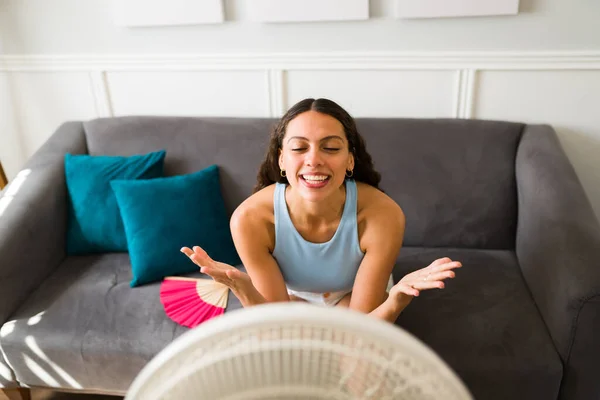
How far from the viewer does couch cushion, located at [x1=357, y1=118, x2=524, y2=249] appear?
191 centimetres

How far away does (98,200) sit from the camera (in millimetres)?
1975

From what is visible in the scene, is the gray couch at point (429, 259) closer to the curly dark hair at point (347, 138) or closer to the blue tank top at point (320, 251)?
the blue tank top at point (320, 251)

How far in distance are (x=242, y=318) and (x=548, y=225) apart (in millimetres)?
1402

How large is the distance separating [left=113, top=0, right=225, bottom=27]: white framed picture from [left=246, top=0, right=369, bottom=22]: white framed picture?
15 centimetres

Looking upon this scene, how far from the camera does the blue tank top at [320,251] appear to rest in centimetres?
140

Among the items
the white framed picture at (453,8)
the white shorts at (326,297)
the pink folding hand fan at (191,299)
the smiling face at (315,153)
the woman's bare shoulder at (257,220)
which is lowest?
the pink folding hand fan at (191,299)

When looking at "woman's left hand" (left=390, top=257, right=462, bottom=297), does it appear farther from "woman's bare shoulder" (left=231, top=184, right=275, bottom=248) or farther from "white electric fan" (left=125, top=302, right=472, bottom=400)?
"white electric fan" (left=125, top=302, right=472, bottom=400)

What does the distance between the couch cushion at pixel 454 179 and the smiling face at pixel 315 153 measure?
73 centimetres

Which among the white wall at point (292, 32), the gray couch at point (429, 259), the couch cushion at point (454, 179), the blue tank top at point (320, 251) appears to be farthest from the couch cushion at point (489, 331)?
the white wall at point (292, 32)

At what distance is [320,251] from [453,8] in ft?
3.69

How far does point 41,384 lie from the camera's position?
1.66 m

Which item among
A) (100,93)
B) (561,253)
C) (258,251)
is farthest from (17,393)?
(561,253)

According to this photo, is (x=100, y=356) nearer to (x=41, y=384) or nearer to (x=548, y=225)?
(x=41, y=384)

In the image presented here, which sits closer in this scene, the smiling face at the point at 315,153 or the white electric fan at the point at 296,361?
the white electric fan at the point at 296,361
